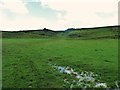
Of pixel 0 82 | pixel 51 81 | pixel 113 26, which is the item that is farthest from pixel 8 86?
pixel 113 26

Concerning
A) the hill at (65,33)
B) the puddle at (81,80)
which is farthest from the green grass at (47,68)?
the hill at (65,33)

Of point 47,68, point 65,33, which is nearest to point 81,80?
point 47,68

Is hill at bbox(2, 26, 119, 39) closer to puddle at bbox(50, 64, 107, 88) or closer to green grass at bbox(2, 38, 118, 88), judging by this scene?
green grass at bbox(2, 38, 118, 88)

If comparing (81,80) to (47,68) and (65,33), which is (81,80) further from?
(65,33)

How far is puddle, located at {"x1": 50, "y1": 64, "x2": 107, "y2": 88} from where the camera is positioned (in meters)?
28.5

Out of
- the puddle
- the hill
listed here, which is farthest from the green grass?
the hill

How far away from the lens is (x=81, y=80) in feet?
99.6

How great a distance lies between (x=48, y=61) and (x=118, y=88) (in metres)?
15.8

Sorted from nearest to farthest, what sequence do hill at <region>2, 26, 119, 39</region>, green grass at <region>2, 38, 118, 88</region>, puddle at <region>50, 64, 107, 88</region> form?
puddle at <region>50, 64, 107, 88</region>
green grass at <region>2, 38, 118, 88</region>
hill at <region>2, 26, 119, 39</region>

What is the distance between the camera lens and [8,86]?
94.6 ft

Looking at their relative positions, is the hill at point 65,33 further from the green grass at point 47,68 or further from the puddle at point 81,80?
the puddle at point 81,80

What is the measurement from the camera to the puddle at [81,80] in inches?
1121

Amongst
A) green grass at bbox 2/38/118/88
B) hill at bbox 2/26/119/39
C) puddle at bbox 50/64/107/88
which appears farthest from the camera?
hill at bbox 2/26/119/39

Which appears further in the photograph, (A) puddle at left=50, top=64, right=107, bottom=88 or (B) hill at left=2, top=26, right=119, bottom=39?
(B) hill at left=2, top=26, right=119, bottom=39
